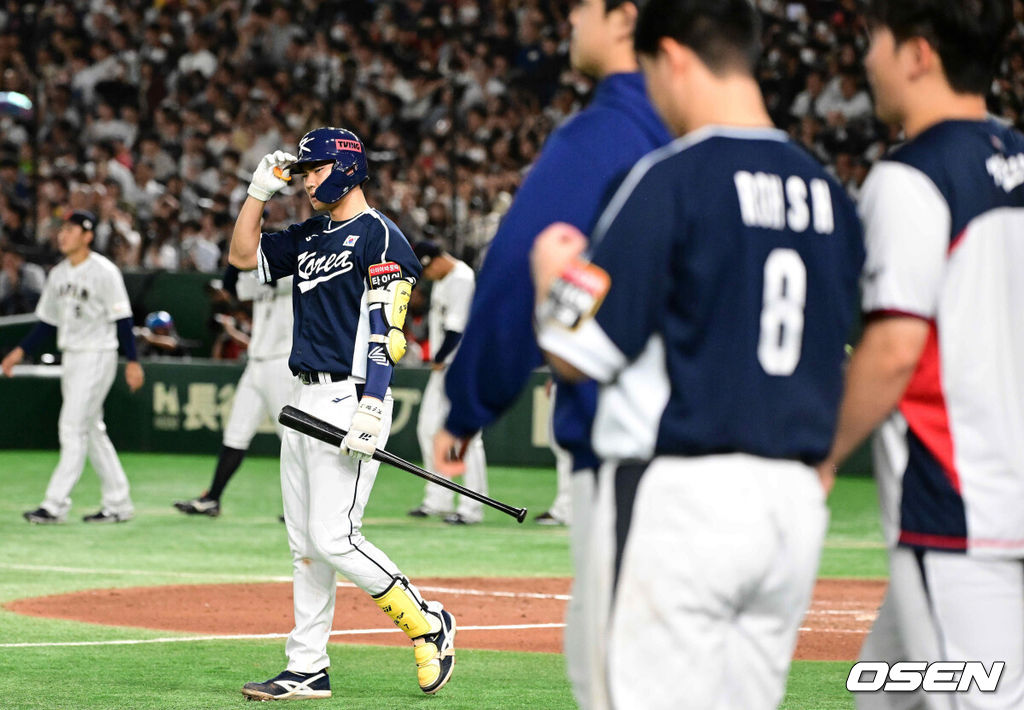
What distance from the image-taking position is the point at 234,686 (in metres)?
7.23

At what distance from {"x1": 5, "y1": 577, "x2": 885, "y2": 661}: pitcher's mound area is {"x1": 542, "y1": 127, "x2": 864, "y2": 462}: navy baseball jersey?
5.45 metres

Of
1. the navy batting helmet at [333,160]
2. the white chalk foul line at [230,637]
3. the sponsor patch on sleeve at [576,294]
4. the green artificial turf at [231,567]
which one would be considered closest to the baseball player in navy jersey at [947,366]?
the sponsor patch on sleeve at [576,294]

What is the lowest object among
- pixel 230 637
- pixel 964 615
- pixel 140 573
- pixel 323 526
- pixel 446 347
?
pixel 140 573

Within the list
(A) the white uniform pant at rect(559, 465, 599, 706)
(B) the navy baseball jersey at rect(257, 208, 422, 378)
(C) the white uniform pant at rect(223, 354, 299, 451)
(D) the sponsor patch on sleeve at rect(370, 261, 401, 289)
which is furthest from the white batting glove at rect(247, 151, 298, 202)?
(C) the white uniform pant at rect(223, 354, 299, 451)

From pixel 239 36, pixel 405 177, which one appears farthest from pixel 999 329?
pixel 239 36

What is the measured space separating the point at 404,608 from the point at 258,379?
7141mm

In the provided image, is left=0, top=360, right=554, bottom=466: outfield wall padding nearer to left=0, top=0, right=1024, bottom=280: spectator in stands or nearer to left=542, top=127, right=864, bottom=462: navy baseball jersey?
left=0, top=0, right=1024, bottom=280: spectator in stands

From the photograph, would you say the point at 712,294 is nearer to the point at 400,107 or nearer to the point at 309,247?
the point at 309,247

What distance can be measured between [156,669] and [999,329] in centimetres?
525

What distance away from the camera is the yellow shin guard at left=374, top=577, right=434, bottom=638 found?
7172 millimetres

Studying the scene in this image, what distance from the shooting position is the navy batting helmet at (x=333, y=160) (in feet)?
24.2

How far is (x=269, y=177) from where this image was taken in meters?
7.19

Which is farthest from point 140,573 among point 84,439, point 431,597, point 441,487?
point 441,487

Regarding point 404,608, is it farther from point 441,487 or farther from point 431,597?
point 441,487
